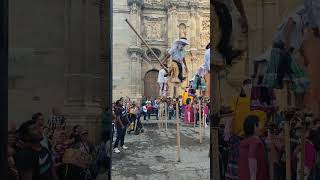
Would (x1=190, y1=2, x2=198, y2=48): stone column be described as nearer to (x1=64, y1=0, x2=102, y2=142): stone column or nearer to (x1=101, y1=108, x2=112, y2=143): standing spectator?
(x1=101, y1=108, x2=112, y2=143): standing spectator

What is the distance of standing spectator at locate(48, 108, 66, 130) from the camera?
5.75 m

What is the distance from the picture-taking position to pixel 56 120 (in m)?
5.83

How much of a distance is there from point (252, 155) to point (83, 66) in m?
2.56

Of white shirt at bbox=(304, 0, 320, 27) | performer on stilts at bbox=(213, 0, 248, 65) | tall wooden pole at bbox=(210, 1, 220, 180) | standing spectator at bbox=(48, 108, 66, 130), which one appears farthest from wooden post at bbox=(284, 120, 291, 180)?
standing spectator at bbox=(48, 108, 66, 130)

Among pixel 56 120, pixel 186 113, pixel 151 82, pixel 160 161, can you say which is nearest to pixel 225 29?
pixel 56 120

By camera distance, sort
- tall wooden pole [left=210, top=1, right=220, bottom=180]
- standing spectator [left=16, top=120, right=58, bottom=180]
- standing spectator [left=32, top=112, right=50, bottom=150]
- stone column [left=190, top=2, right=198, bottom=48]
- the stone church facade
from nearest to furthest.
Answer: standing spectator [left=16, top=120, right=58, bottom=180], standing spectator [left=32, top=112, right=50, bottom=150], tall wooden pole [left=210, top=1, right=220, bottom=180], the stone church facade, stone column [left=190, top=2, right=198, bottom=48]

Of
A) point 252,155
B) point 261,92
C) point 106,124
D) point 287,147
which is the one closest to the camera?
point 287,147

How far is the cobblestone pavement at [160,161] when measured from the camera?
11094 millimetres

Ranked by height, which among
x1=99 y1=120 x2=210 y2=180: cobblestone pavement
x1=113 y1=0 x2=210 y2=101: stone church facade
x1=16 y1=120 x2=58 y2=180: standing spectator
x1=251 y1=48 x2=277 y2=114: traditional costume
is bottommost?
x1=99 y1=120 x2=210 y2=180: cobblestone pavement

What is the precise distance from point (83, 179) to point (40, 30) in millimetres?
2098

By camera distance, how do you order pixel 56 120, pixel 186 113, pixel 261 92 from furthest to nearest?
pixel 186 113, pixel 56 120, pixel 261 92

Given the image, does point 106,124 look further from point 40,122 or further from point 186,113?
point 186,113

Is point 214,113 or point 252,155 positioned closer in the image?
point 252,155

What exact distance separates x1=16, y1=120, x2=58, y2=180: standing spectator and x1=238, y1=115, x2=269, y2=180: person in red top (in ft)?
7.93
